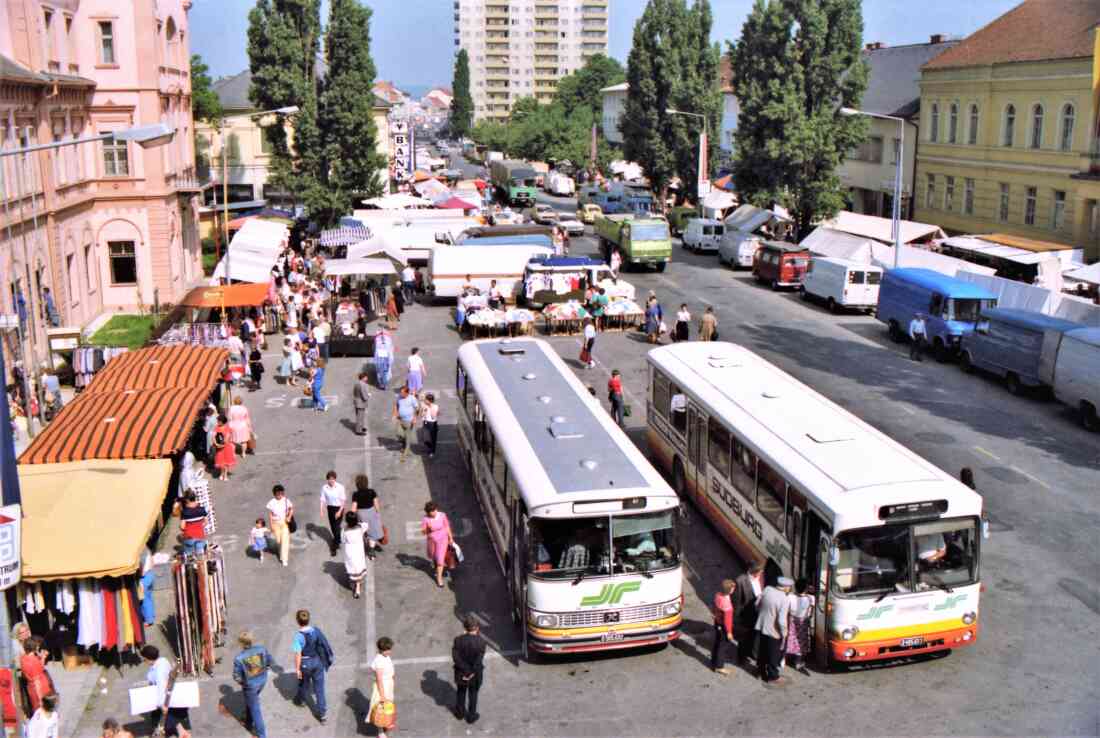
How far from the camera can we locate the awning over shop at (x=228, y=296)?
109 feet

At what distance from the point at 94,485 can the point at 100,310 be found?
26.2 metres

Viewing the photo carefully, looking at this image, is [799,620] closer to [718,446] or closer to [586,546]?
[586,546]

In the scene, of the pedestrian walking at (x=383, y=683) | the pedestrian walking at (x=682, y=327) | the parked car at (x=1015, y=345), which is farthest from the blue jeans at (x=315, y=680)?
the pedestrian walking at (x=682, y=327)

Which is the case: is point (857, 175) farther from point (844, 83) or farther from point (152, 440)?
point (152, 440)

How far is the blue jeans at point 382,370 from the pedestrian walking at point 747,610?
54.5ft

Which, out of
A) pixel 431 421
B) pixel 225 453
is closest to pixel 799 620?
pixel 431 421

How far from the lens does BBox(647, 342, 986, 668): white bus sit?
522 inches

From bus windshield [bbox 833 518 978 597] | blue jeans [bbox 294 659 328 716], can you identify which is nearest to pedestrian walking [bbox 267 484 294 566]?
blue jeans [bbox 294 659 328 716]

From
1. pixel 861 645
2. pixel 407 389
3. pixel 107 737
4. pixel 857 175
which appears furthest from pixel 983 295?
pixel 857 175

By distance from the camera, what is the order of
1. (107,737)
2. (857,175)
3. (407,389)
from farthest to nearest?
(857,175) < (407,389) < (107,737)

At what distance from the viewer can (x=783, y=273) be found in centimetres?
4444

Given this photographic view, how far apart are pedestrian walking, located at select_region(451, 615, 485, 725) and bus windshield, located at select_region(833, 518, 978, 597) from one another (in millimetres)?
4490

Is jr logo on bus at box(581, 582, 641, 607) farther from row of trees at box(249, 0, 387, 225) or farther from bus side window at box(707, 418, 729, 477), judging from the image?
row of trees at box(249, 0, 387, 225)

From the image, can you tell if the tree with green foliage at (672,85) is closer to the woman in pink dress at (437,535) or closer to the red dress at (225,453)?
the red dress at (225,453)
